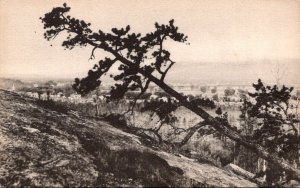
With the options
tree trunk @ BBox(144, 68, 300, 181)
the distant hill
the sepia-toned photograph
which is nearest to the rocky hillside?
the sepia-toned photograph

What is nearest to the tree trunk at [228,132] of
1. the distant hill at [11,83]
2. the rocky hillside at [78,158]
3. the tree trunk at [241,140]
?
the tree trunk at [241,140]

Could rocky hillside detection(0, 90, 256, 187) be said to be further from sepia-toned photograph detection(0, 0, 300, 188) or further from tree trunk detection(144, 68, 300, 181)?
tree trunk detection(144, 68, 300, 181)

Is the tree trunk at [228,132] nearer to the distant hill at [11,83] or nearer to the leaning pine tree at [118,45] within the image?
the leaning pine tree at [118,45]

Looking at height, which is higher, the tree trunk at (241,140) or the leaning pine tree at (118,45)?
the leaning pine tree at (118,45)

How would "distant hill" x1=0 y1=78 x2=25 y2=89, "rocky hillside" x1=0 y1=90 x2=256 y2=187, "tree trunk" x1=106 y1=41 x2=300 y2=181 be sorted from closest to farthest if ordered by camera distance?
1. "rocky hillside" x1=0 y1=90 x2=256 y2=187
2. "tree trunk" x1=106 y1=41 x2=300 y2=181
3. "distant hill" x1=0 y1=78 x2=25 y2=89

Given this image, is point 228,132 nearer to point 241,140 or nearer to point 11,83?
point 241,140
